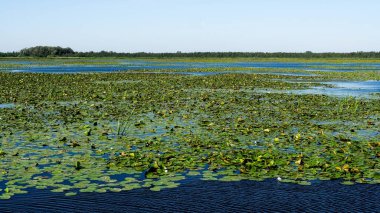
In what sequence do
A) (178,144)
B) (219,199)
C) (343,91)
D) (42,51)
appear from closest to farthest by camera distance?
(219,199), (178,144), (343,91), (42,51)

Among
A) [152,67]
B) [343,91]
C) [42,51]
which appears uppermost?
[42,51]

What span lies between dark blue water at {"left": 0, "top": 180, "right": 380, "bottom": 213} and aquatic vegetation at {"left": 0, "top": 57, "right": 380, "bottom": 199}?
338mm

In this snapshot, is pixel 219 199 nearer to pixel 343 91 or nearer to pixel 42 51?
pixel 343 91

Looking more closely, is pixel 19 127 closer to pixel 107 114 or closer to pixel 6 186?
pixel 107 114

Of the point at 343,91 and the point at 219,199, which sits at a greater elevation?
the point at 343,91

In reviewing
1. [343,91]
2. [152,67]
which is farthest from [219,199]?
[152,67]

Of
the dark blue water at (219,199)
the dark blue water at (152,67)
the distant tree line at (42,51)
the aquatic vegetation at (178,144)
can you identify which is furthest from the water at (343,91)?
the distant tree line at (42,51)

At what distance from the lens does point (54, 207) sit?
26.7 ft

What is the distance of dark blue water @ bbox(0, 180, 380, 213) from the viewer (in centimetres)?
818

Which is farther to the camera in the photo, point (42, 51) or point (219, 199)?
A: point (42, 51)

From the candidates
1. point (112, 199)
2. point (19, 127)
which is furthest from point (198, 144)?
point (19, 127)

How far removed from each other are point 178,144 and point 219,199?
4706 millimetres

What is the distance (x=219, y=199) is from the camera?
8719 millimetres

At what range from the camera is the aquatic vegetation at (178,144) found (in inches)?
393
